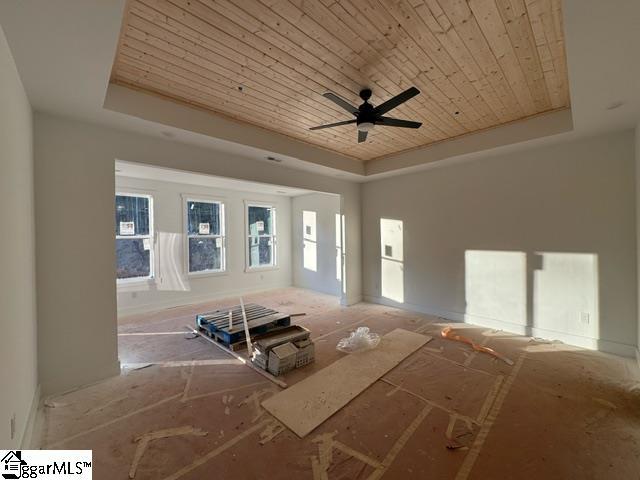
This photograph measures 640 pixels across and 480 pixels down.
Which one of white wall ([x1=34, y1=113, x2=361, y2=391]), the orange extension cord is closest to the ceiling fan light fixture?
white wall ([x1=34, y1=113, x2=361, y2=391])

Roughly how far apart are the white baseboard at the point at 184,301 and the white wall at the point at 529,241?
12.0ft

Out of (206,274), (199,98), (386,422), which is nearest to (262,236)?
(206,274)

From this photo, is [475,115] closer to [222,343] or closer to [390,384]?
[390,384]

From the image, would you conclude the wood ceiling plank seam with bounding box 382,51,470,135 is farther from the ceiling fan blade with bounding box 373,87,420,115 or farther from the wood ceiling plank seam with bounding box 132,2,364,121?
the wood ceiling plank seam with bounding box 132,2,364,121

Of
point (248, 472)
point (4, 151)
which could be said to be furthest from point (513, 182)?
point (4, 151)

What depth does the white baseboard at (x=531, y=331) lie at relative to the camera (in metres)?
3.13

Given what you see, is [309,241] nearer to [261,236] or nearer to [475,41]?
[261,236]

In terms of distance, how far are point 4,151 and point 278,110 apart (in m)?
2.24

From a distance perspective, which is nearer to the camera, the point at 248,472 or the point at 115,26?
the point at 115,26

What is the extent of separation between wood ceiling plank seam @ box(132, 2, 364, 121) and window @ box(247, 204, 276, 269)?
4.46 meters

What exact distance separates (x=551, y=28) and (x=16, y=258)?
3.92m

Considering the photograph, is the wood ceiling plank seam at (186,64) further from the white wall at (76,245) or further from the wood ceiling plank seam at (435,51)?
the wood ceiling plank seam at (435,51)

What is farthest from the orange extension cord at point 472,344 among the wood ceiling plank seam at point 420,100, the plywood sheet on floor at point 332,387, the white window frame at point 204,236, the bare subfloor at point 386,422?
the white window frame at point 204,236

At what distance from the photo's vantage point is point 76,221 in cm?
255
